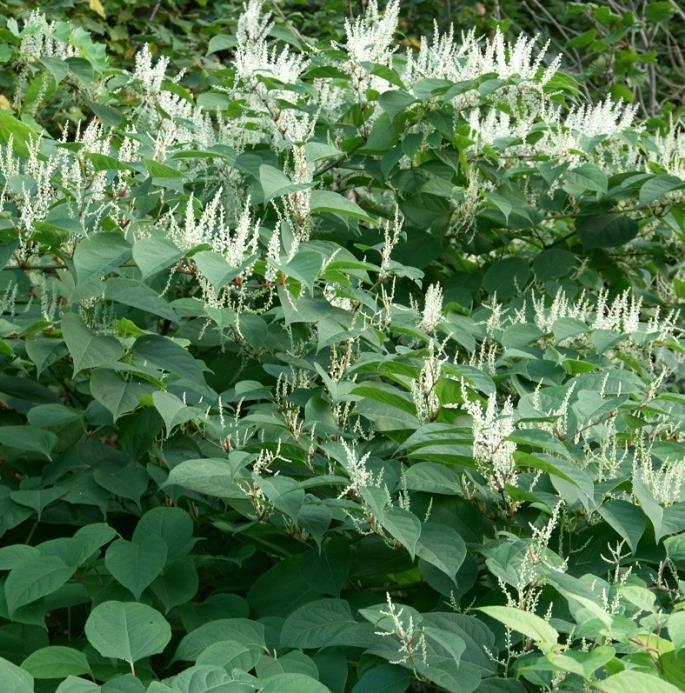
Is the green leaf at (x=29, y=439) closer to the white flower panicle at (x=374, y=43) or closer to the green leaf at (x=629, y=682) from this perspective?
the green leaf at (x=629, y=682)

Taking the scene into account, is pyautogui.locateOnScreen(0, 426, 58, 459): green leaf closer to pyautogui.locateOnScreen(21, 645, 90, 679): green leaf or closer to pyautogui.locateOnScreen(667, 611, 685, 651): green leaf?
pyautogui.locateOnScreen(21, 645, 90, 679): green leaf

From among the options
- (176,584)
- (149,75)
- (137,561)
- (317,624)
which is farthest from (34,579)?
(149,75)

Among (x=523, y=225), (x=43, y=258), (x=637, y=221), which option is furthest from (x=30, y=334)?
(x=637, y=221)

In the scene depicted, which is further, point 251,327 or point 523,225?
point 523,225

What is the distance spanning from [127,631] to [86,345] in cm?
70

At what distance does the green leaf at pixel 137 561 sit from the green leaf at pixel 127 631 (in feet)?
0.42

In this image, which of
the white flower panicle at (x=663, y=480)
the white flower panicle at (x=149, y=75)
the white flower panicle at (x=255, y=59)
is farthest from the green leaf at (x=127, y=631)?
the white flower panicle at (x=149, y=75)

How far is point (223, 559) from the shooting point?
231cm

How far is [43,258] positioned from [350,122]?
1.24 m

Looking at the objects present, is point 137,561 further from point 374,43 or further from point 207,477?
point 374,43

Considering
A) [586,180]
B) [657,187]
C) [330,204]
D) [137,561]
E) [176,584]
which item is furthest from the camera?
[586,180]

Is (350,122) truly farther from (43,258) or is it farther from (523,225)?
(43,258)

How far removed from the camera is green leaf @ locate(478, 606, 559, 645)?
147 centimetres

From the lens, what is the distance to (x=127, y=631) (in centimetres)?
177
